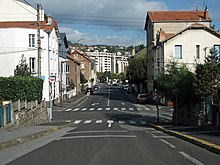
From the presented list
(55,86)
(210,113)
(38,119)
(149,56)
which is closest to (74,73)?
(149,56)

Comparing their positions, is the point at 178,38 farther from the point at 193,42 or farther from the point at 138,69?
the point at 138,69

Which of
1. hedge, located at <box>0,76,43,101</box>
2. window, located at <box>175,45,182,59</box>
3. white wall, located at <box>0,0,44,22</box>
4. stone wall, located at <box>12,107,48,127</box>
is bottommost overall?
stone wall, located at <box>12,107,48,127</box>

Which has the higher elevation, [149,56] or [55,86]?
[149,56]

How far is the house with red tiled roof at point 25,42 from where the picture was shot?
51656 mm

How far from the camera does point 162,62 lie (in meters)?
59.3

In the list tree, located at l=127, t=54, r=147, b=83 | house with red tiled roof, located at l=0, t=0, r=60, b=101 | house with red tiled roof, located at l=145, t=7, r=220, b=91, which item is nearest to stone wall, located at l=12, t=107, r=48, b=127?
house with red tiled roof, located at l=0, t=0, r=60, b=101

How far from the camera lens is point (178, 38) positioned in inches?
2243

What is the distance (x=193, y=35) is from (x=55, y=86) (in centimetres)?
2233

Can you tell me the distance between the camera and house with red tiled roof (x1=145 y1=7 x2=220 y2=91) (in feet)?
184

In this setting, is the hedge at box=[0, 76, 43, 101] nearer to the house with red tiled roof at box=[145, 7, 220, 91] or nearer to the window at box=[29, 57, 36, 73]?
the house with red tiled roof at box=[145, 7, 220, 91]

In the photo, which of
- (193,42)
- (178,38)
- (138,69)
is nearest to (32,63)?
(178,38)

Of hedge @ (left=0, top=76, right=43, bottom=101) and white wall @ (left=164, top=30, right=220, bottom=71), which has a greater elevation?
white wall @ (left=164, top=30, right=220, bottom=71)

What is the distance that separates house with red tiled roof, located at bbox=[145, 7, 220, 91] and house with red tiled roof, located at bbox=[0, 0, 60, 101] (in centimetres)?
1513

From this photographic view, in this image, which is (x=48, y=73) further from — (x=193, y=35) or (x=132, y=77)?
(x=132, y=77)
